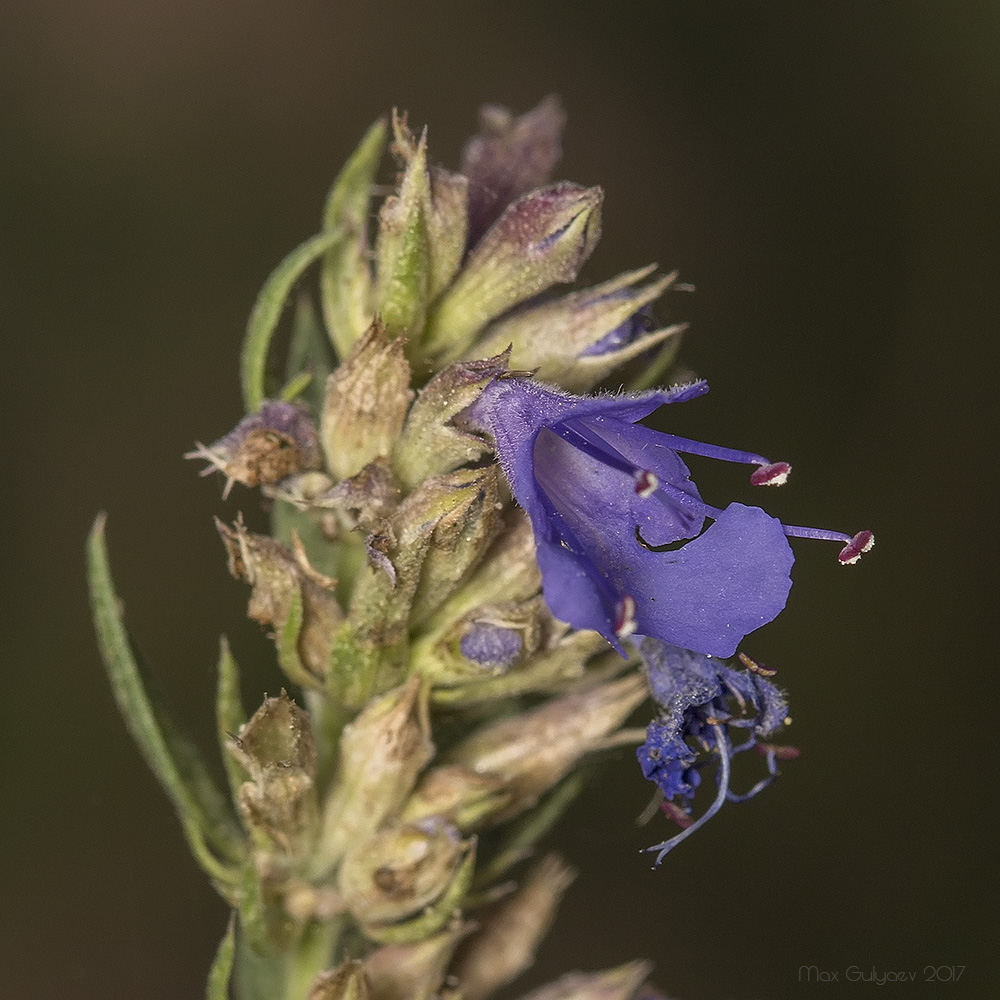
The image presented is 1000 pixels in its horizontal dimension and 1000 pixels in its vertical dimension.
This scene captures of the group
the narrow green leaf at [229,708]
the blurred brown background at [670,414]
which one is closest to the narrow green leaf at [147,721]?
the narrow green leaf at [229,708]

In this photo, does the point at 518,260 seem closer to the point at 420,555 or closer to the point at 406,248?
the point at 406,248

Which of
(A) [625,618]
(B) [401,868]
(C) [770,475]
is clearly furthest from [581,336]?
(B) [401,868]

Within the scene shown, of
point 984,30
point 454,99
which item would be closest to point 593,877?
point 454,99

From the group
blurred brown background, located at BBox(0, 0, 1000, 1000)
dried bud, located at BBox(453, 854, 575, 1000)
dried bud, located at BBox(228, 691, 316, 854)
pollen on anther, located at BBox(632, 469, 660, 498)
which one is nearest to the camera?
pollen on anther, located at BBox(632, 469, 660, 498)

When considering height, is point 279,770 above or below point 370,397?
below

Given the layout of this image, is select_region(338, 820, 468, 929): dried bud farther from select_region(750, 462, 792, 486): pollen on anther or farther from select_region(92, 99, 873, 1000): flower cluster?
select_region(750, 462, 792, 486): pollen on anther

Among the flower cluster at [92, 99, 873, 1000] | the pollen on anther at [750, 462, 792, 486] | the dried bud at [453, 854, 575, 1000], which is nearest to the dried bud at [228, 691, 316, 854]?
the flower cluster at [92, 99, 873, 1000]
